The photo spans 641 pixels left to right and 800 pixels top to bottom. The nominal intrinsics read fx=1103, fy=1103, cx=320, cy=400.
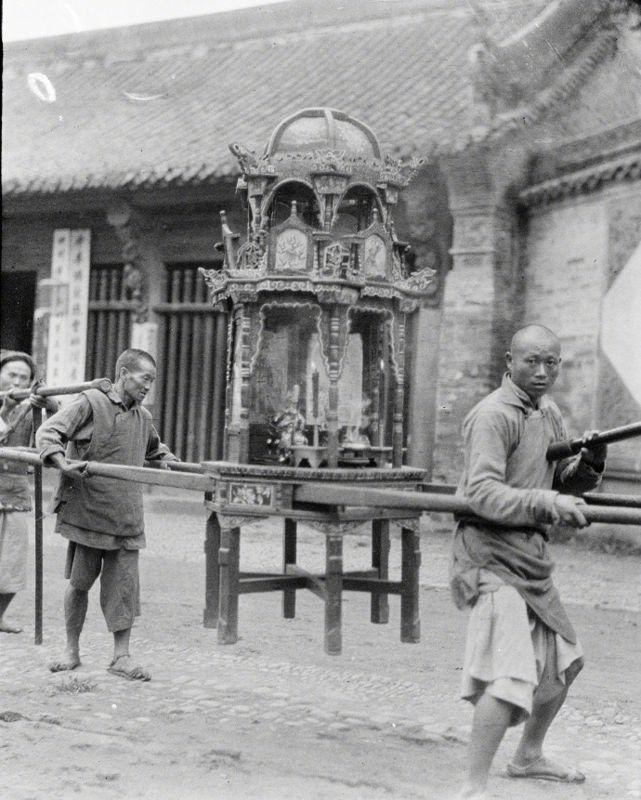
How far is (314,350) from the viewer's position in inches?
225

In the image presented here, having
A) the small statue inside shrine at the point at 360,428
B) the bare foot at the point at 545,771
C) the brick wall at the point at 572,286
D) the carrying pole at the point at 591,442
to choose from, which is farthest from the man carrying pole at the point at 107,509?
the brick wall at the point at 572,286

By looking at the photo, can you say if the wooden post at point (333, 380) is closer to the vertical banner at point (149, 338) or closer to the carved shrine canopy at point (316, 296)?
the carved shrine canopy at point (316, 296)

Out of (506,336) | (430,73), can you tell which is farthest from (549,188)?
(430,73)

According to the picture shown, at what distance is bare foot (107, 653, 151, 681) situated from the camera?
18.3ft

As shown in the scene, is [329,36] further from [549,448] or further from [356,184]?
[549,448]

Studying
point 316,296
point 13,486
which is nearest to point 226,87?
point 13,486

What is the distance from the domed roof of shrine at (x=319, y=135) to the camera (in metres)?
5.22

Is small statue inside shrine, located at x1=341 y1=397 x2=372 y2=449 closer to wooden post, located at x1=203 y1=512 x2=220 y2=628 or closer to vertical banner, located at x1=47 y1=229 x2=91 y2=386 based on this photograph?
wooden post, located at x1=203 y1=512 x2=220 y2=628

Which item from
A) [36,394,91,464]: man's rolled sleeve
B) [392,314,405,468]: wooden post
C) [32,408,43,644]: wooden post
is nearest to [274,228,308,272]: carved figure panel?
A: [392,314,405,468]: wooden post

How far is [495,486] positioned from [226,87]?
12.1m

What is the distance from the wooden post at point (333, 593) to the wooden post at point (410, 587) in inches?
17.3

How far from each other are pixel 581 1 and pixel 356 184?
24.5ft

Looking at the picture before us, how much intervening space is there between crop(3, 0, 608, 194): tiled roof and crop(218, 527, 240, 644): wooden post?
266 inches

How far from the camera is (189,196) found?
42.4 feet
